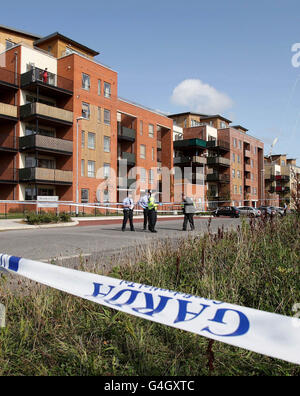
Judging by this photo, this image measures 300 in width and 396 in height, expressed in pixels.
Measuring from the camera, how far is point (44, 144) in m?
28.9

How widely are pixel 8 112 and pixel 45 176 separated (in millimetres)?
6247

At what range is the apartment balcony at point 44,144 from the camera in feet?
92.9

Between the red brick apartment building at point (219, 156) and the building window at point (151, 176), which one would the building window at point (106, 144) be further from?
the red brick apartment building at point (219, 156)

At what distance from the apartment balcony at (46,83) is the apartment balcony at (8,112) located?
219 cm

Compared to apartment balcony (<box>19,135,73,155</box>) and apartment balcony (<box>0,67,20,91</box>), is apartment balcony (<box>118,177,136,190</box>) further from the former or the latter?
apartment balcony (<box>0,67,20,91</box>)

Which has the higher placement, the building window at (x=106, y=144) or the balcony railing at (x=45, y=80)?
the balcony railing at (x=45, y=80)

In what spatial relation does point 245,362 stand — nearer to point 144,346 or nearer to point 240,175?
point 144,346

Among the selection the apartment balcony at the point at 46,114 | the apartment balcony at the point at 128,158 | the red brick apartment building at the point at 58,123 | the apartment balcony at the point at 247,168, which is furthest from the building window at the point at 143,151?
the apartment balcony at the point at 247,168

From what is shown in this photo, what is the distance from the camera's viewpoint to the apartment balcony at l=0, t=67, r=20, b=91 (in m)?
28.8

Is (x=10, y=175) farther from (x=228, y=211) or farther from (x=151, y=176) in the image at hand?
(x=228, y=211)
